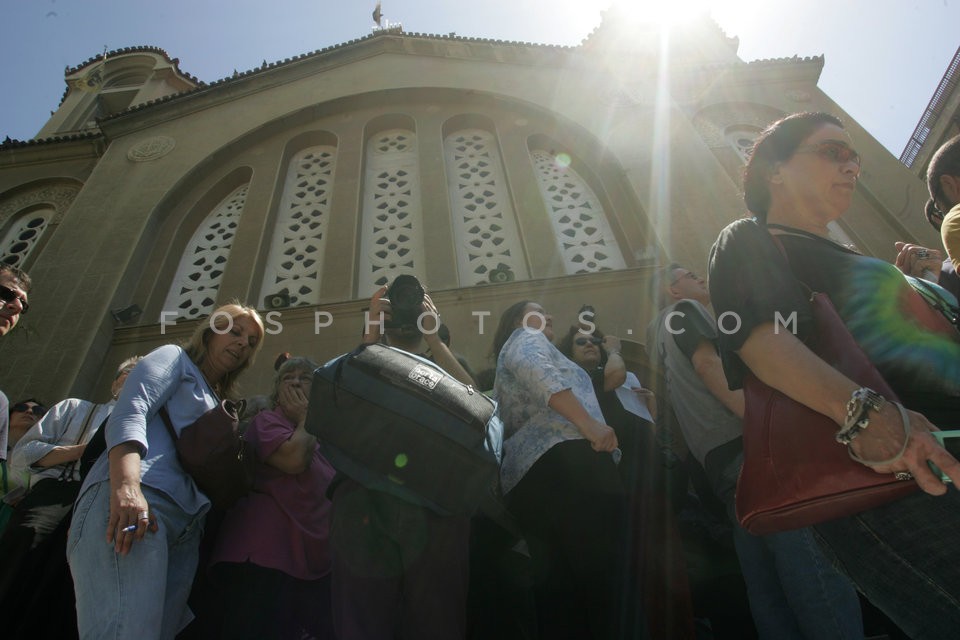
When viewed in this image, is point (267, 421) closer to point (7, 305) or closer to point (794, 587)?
point (7, 305)

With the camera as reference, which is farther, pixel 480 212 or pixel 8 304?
pixel 480 212

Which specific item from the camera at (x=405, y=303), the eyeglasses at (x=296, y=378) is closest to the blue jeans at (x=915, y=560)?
the camera at (x=405, y=303)

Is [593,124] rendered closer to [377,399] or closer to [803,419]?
[377,399]

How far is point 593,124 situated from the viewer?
9.41 meters

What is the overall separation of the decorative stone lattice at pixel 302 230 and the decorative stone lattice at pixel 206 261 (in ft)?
2.31

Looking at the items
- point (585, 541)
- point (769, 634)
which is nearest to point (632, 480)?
point (585, 541)

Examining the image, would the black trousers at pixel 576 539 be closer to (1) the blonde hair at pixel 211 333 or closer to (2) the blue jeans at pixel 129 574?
(2) the blue jeans at pixel 129 574

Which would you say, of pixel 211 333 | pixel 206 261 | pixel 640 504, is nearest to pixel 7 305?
pixel 211 333

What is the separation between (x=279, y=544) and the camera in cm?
275

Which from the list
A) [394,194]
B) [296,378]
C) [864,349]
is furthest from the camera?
[394,194]

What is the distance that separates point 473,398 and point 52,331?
261 inches

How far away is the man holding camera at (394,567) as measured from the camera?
2244 millimetres

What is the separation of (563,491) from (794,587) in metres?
1.04

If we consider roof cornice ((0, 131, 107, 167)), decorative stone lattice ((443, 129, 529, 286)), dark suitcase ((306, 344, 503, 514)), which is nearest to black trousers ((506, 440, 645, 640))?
dark suitcase ((306, 344, 503, 514))
